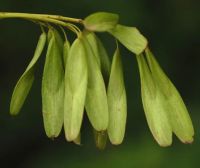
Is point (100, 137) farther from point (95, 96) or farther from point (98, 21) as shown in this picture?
point (98, 21)

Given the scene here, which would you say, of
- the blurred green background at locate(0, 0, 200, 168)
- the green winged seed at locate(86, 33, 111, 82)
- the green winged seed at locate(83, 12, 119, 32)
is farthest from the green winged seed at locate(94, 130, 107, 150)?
the blurred green background at locate(0, 0, 200, 168)

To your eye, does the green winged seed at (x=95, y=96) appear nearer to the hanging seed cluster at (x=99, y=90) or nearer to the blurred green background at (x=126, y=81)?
the hanging seed cluster at (x=99, y=90)

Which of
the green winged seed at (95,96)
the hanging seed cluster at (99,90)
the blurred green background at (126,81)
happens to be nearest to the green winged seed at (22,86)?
the hanging seed cluster at (99,90)

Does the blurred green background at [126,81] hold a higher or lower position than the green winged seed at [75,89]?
lower

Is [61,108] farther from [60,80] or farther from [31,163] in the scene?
[31,163]

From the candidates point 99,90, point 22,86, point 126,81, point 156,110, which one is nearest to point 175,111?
point 156,110

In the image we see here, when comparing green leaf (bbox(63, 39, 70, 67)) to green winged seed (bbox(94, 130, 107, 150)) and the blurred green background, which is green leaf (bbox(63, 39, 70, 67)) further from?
the blurred green background
